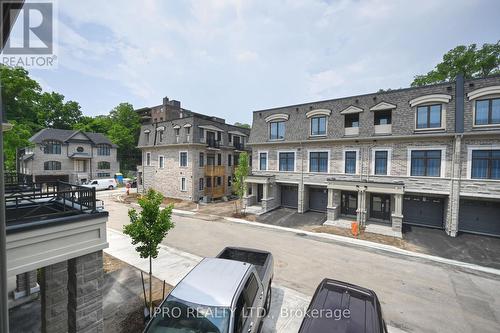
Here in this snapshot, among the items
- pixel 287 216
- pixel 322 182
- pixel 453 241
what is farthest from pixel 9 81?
pixel 453 241

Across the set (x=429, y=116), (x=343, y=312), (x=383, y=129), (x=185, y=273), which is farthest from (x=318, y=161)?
(x=343, y=312)

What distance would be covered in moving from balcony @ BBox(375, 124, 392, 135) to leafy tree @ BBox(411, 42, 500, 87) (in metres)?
20.4

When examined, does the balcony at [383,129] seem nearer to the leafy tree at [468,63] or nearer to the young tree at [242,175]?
the young tree at [242,175]

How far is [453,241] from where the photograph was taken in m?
14.1

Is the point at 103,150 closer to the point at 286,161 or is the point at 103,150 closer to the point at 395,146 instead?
the point at 286,161

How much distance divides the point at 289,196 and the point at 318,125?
7406mm

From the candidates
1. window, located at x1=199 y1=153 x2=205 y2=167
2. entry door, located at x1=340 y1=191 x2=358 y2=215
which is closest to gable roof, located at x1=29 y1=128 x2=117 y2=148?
window, located at x1=199 y1=153 x2=205 y2=167

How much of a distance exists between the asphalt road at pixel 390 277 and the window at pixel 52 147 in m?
32.2

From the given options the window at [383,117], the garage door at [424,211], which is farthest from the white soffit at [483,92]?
the garage door at [424,211]

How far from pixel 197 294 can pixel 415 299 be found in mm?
8163

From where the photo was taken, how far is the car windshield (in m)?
4.58

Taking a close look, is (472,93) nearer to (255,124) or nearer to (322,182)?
(322,182)

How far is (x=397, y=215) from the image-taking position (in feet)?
51.3

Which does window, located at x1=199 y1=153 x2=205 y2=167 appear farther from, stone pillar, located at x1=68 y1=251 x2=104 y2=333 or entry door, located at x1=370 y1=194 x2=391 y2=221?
stone pillar, located at x1=68 y1=251 x2=104 y2=333
